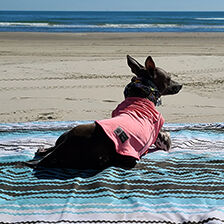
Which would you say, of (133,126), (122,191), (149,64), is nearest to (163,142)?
(133,126)

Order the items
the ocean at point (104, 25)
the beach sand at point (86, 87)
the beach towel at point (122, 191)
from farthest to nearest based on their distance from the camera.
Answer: the ocean at point (104, 25) < the beach sand at point (86, 87) < the beach towel at point (122, 191)

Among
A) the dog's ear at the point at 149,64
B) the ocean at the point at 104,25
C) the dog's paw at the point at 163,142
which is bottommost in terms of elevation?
the dog's paw at the point at 163,142

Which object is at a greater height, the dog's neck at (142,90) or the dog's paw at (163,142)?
the dog's neck at (142,90)

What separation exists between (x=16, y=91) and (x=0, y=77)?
154cm

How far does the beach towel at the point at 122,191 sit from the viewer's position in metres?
2.98

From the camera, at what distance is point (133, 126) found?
12.6 feet

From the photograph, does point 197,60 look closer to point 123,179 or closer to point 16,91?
point 16,91

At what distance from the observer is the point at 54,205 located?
3.15m

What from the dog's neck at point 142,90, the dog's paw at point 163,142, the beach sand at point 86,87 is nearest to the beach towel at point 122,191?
the dog's paw at point 163,142

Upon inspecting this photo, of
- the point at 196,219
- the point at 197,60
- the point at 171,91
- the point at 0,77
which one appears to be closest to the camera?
the point at 196,219

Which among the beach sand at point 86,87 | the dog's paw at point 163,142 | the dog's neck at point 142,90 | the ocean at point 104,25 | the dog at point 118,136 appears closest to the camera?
the dog at point 118,136

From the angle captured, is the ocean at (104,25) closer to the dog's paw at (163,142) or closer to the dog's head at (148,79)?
the dog's head at (148,79)

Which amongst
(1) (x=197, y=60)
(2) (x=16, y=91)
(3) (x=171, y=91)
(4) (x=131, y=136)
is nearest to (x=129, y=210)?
(4) (x=131, y=136)

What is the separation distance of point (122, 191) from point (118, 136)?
547 mm
